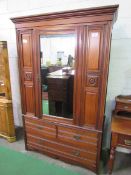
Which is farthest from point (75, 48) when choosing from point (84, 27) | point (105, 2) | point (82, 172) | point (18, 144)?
point (18, 144)

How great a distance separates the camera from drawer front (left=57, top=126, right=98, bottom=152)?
1.91 m

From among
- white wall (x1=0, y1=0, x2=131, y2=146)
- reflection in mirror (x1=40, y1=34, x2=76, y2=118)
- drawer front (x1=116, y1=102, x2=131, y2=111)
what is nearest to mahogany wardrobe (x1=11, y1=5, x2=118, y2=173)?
reflection in mirror (x1=40, y1=34, x2=76, y2=118)

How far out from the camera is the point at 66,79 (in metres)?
1.91

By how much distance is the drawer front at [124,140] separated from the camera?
1.69 meters

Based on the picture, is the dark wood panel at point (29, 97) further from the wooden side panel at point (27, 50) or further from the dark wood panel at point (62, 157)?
the dark wood panel at point (62, 157)

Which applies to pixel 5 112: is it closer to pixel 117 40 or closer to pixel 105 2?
pixel 117 40

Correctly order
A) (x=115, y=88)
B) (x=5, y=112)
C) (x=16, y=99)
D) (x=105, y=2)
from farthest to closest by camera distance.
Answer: (x=16, y=99) < (x=5, y=112) < (x=115, y=88) < (x=105, y=2)

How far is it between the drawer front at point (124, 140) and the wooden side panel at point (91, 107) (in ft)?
1.12

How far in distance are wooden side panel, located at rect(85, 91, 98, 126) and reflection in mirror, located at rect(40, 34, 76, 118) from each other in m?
0.22

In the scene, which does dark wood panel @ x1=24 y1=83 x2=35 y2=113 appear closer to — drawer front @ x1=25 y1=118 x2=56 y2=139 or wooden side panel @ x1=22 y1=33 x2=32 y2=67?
drawer front @ x1=25 y1=118 x2=56 y2=139

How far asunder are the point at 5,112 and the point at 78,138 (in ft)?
4.43

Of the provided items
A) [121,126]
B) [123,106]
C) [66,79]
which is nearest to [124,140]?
[121,126]

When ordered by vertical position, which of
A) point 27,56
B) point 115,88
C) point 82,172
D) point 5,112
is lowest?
point 82,172

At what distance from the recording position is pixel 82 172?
204cm
